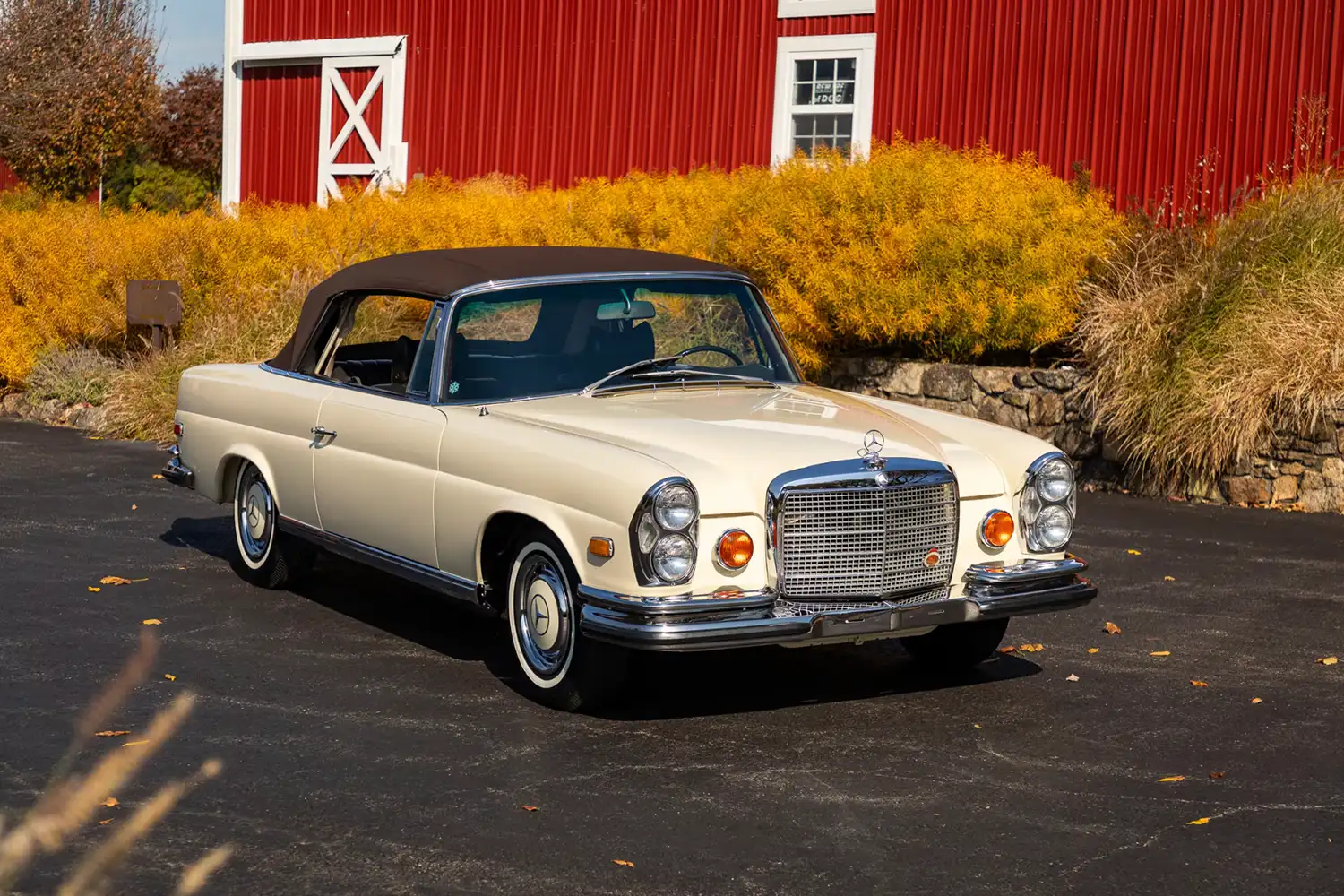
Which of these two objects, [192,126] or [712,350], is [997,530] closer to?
[712,350]

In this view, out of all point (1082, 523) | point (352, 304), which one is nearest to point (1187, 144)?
point (1082, 523)

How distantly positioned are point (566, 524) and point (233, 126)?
18.9 meters

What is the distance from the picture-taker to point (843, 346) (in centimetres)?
1336

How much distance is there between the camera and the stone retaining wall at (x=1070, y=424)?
35.2ft

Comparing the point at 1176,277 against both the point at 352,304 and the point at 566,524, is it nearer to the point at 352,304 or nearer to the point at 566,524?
the point at 352,304

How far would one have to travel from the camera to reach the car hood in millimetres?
5297

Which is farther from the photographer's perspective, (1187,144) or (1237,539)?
(1187,144)

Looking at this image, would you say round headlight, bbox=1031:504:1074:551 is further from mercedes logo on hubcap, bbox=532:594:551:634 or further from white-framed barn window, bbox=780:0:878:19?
white-framed barn window, bbox=780:0:878:19

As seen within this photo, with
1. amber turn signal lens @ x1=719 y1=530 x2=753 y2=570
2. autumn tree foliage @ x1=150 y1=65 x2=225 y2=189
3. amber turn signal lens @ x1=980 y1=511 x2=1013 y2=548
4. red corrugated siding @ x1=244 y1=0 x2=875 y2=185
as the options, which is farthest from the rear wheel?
autumn tree foliage @ x1=150 y1=65 x2=225 y2=189

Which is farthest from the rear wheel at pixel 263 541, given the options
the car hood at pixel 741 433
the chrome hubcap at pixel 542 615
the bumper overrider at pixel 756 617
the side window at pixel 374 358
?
the bumper overrider at pixel 756 617

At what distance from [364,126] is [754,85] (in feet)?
19.0

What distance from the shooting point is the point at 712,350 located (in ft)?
22.0

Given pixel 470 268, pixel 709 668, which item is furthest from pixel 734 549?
pixel 470 268

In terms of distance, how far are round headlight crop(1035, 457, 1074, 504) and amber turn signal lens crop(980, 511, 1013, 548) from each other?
222 mm
